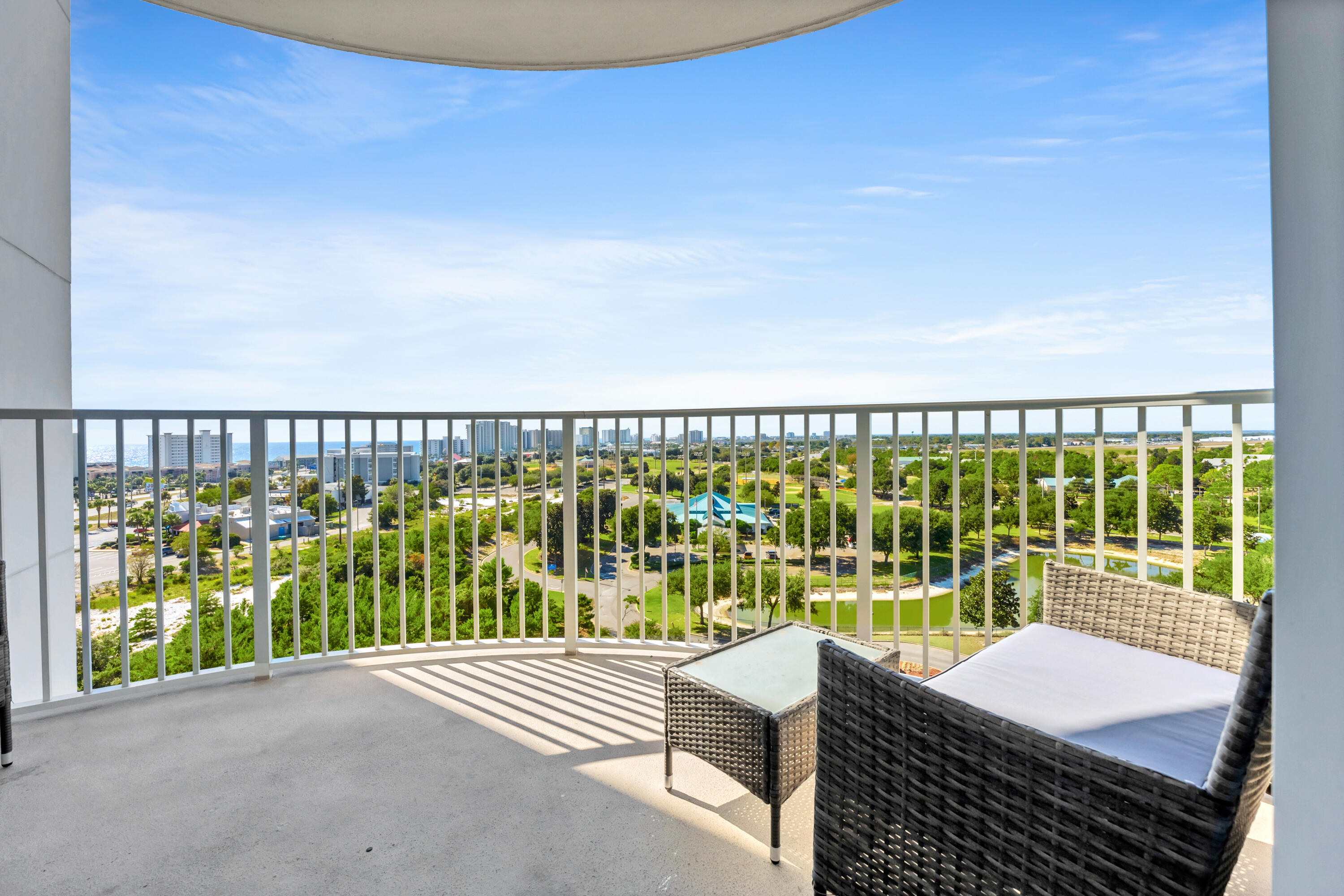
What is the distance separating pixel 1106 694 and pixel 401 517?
3.04m

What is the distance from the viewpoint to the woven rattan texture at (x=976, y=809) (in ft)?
2.71

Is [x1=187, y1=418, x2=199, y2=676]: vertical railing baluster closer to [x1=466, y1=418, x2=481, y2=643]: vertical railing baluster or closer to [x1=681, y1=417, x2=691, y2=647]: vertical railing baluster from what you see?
[x1=466, y1=418, x2=481, y2=643]: vertical railing baluster

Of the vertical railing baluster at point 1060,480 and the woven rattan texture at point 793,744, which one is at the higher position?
the vertical railing baluster at point 1060,480

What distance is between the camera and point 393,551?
3480 mm

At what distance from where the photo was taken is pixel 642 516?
9.97 ft

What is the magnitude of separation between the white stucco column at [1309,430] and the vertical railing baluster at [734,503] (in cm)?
197

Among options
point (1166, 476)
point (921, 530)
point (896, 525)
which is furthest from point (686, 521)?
point (1166, 476)

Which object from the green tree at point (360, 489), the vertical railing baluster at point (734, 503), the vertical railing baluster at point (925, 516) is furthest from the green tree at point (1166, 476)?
the green tree at point (360, 489)

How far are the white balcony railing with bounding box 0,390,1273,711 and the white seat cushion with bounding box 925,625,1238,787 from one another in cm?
82

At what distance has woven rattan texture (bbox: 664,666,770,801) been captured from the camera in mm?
1581

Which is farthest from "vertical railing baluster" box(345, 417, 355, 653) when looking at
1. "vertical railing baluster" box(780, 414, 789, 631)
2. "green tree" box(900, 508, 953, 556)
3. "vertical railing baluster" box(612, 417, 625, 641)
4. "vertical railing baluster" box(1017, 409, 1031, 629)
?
"vertical railing baluster" box(1017, 409, 1031, 629)

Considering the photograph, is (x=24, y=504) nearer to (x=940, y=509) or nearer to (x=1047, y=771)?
(x=1047, y=771)

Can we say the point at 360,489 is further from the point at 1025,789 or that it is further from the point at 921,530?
the point at 1025,789

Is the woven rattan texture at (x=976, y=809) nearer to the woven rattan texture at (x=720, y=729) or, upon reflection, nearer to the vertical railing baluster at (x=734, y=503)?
the woven rattan texture at (x=720, y=729)
